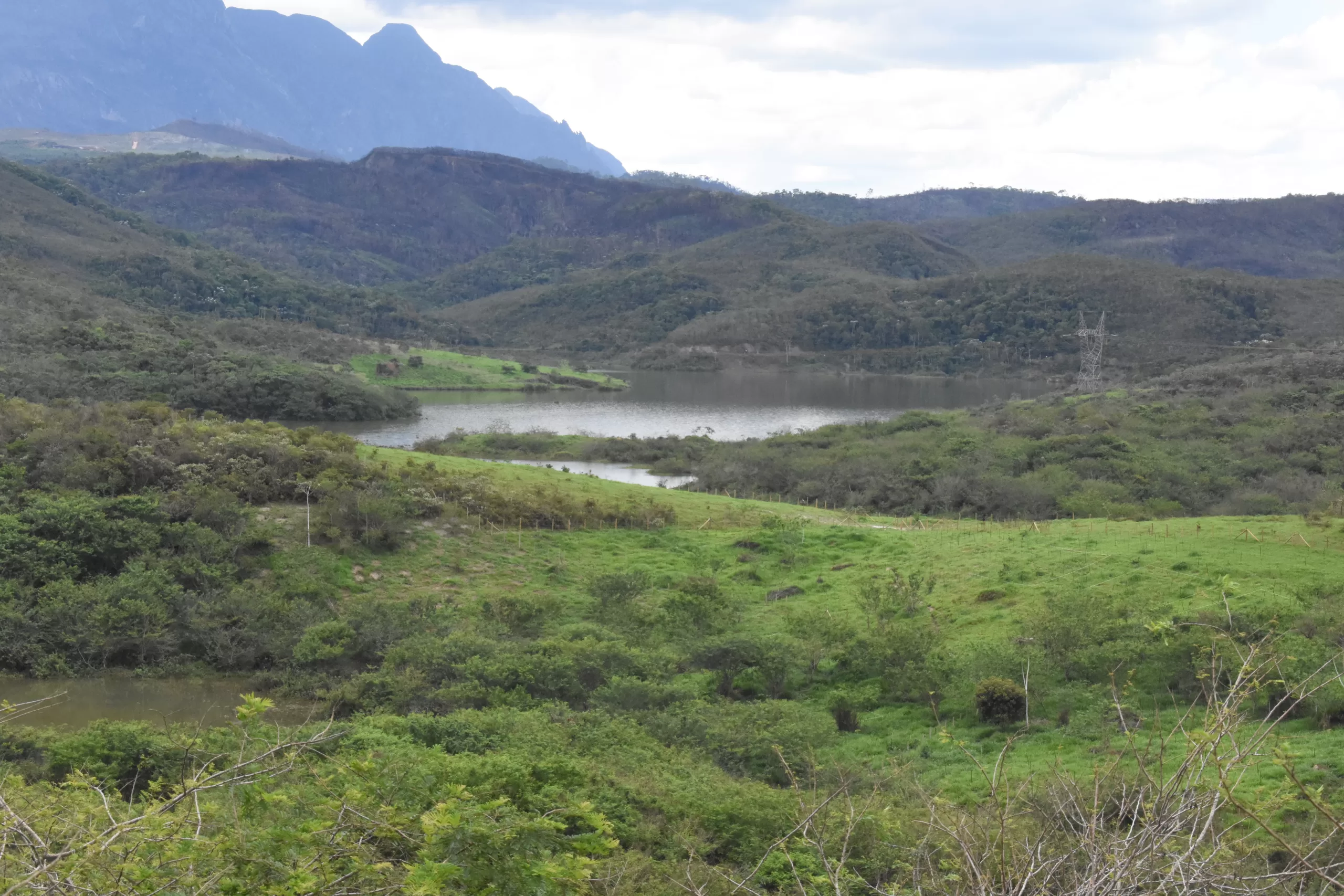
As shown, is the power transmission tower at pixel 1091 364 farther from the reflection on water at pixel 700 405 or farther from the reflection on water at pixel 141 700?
the reflection on water at pixel 141 700

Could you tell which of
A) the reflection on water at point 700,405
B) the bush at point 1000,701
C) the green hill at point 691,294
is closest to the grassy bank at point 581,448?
the reflection on water at point 700,405

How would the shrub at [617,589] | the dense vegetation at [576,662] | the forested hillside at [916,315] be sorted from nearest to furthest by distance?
1. the dense vegetation at [576,662]
2. the shrub at [617,589]
3. the forested hillside at [916,315]

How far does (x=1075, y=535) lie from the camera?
23281 mm

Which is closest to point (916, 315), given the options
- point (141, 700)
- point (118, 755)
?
point (141, 700)

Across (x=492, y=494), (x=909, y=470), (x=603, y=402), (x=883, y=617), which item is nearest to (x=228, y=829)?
(x=883, y=617)

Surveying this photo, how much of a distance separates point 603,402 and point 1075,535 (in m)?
65.0

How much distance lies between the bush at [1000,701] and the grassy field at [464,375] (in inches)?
2960

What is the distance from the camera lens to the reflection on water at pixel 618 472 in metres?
49.4

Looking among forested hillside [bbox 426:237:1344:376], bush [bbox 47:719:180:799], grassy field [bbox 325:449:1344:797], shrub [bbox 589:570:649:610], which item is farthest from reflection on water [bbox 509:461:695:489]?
forested hillside [bbox 426:237:1344:376]

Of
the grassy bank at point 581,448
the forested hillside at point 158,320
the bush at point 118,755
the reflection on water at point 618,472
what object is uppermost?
the forested hillside at point 158,320

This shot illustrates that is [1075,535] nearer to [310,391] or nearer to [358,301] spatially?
[310,391]

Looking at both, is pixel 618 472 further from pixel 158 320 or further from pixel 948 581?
pixel 158 320

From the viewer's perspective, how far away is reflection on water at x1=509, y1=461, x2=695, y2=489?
49.4 metres

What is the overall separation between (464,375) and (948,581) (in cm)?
7698
